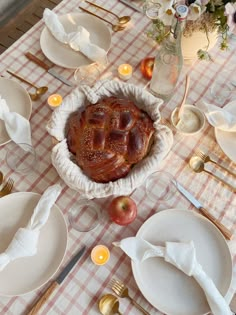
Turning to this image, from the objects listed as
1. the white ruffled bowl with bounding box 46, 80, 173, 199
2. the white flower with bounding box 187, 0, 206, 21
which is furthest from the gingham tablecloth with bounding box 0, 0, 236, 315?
the white flower with bounding box 187, 0, 206, 21

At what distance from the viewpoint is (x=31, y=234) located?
35.4 inches

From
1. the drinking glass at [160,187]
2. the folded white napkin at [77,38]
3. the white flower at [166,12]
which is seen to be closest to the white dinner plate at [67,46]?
the folded white napkin at [77,38]

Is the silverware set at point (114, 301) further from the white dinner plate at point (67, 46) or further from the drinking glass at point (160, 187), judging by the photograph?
the white dinner plate at point (67, 46)

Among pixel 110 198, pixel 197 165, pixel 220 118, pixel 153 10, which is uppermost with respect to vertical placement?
pixel 153 10

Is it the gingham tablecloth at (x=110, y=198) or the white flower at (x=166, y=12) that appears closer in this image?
the gingham tablecloth at (x=110, y=198)

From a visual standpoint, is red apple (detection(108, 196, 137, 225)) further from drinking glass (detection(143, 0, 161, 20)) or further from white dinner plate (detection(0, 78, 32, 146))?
drinking glass (detection(143, 0, 161, 20))

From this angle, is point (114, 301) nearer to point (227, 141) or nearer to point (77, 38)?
point (227, 141)

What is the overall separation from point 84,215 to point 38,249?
156 mm

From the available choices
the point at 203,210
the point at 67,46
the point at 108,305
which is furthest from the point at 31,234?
the point at 67,46

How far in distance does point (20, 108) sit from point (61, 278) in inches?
22.0

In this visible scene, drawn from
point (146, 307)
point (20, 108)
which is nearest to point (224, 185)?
point (146, 307)

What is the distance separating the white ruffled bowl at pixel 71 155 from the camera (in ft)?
2.95

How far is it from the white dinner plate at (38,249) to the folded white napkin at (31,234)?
0.10 ft

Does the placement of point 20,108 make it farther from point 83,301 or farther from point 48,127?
point 83,301
